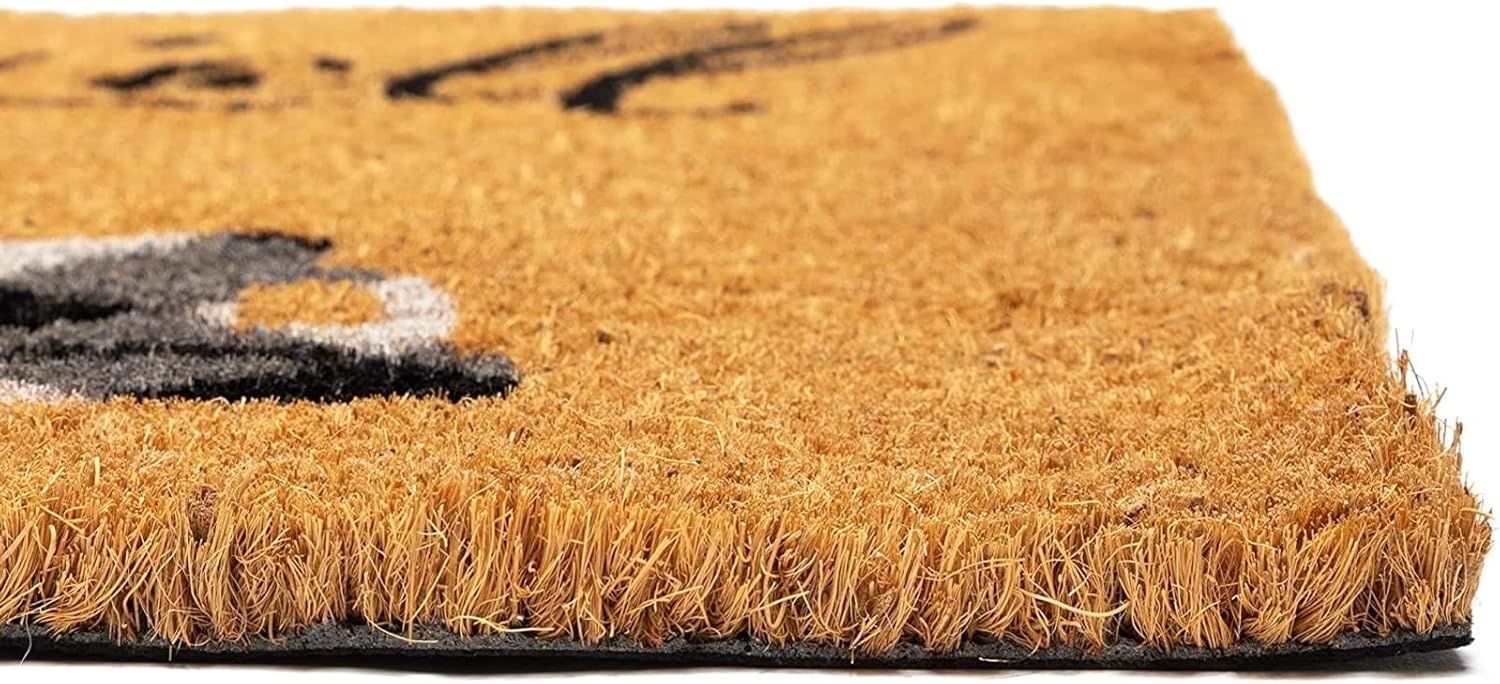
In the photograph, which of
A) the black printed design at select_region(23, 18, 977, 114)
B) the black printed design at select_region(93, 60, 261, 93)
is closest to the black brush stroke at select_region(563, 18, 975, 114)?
the black printed design at select_region(23, 18, 977, 114)

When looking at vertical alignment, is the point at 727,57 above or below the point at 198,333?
above

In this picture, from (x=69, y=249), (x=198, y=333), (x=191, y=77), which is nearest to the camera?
(x=198, y=333)

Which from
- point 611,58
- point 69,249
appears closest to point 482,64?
point 611,58

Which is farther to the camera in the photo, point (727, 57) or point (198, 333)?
point (727, 57)

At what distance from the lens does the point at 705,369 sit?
165cm

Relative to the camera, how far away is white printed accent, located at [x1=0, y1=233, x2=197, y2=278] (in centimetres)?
204

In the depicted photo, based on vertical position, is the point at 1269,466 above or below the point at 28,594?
above

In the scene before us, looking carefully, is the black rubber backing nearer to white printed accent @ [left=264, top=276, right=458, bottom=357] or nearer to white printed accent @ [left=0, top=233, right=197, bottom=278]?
white printed accent @ [left=264, top=276, right=458, bottom=357]

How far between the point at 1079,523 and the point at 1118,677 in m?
0.12

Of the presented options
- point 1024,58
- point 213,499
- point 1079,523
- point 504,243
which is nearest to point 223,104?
point 504,243

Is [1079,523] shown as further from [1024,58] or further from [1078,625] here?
[1024,58]

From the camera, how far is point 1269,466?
138 cm

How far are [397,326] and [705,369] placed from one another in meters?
0.37

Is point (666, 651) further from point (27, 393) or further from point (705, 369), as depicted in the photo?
point (27, 393)
